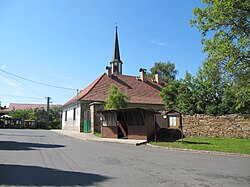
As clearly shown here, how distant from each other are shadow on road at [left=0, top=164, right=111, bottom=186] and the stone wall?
1644cm

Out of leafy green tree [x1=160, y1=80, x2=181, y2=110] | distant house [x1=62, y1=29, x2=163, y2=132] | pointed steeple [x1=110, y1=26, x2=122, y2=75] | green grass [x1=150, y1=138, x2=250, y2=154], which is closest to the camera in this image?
green grass [x1=150, y1=138, x2=250, y2=154]

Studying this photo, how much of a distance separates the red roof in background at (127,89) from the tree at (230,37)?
58.8 ft

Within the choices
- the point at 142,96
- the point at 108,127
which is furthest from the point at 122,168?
the point at 142,96

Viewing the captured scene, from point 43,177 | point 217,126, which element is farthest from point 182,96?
point 43,177

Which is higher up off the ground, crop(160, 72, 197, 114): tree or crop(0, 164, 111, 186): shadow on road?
crop(160, 72, 197, 114): tree

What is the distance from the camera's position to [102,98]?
106 ft

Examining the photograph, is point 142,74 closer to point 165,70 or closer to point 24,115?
point 165,70

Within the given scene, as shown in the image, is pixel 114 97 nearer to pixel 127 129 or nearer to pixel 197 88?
pixel 127 129

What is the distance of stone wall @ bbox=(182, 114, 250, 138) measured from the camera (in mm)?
19578

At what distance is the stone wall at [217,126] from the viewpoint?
19.6m

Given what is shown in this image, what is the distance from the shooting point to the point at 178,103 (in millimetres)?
27188

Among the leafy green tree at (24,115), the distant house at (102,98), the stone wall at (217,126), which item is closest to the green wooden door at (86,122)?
the distant house at (102,98)

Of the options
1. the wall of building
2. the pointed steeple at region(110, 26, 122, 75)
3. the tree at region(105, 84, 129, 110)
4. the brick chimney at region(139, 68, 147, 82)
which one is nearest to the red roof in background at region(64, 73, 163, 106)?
the brick chimney at region(139, 68, 147, 82)

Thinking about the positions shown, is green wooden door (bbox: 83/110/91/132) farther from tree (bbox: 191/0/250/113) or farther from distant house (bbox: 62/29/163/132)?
tree (bbox: 191/0/250/113)
